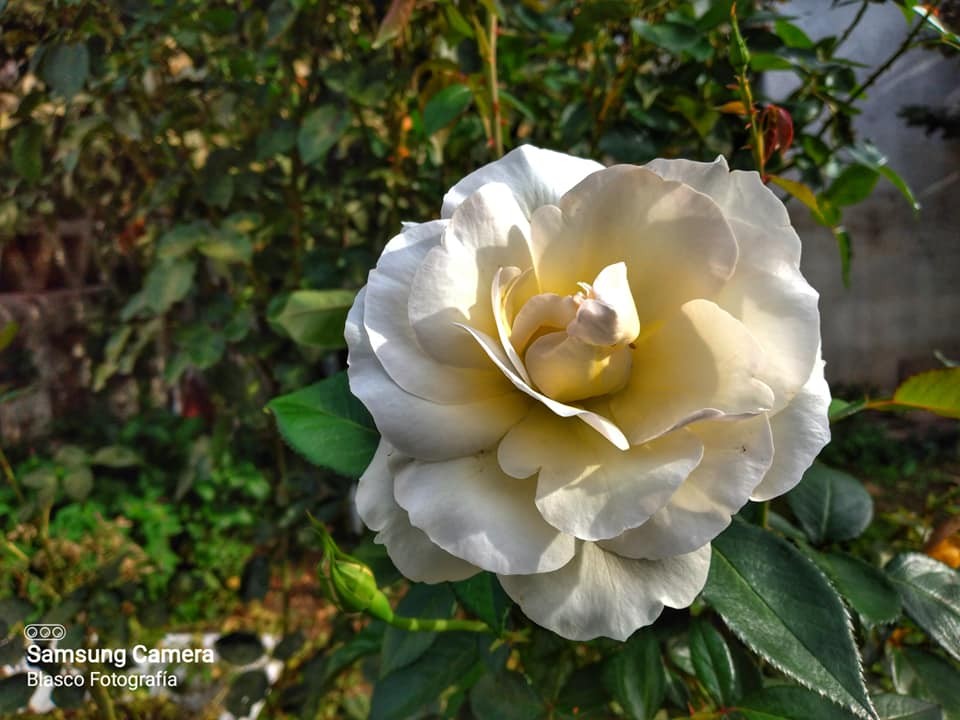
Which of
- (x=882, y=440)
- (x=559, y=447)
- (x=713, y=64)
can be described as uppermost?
(x=713, y=64)

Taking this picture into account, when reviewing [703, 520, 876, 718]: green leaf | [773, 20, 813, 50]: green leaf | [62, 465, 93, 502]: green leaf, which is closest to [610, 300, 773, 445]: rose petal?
[703, 520, 876, 718]: green leaf

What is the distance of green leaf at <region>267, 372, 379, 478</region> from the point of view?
1.42 feet

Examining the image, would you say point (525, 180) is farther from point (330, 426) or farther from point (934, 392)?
point (934, 392)

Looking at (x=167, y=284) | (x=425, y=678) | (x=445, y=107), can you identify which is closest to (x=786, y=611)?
(x=425, y=678)

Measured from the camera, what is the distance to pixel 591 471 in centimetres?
33

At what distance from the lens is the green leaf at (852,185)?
1.92ft

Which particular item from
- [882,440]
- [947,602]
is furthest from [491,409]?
[882,440]

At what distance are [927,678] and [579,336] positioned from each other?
437 millimetres

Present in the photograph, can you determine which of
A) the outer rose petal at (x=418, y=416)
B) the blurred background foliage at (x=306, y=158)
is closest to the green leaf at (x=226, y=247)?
the blurred background foliage at (x=306, y=158)

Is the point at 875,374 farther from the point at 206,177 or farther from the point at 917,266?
the point at 206,177

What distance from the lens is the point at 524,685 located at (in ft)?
1.81

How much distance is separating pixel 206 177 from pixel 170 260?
131 mm

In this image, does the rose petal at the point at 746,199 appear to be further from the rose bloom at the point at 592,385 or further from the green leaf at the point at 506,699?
the green leaf at the point at 506,699

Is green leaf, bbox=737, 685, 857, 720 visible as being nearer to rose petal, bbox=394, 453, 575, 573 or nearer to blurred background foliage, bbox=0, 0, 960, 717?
blurred background foliage, bbox=0, 0, 960, 717
